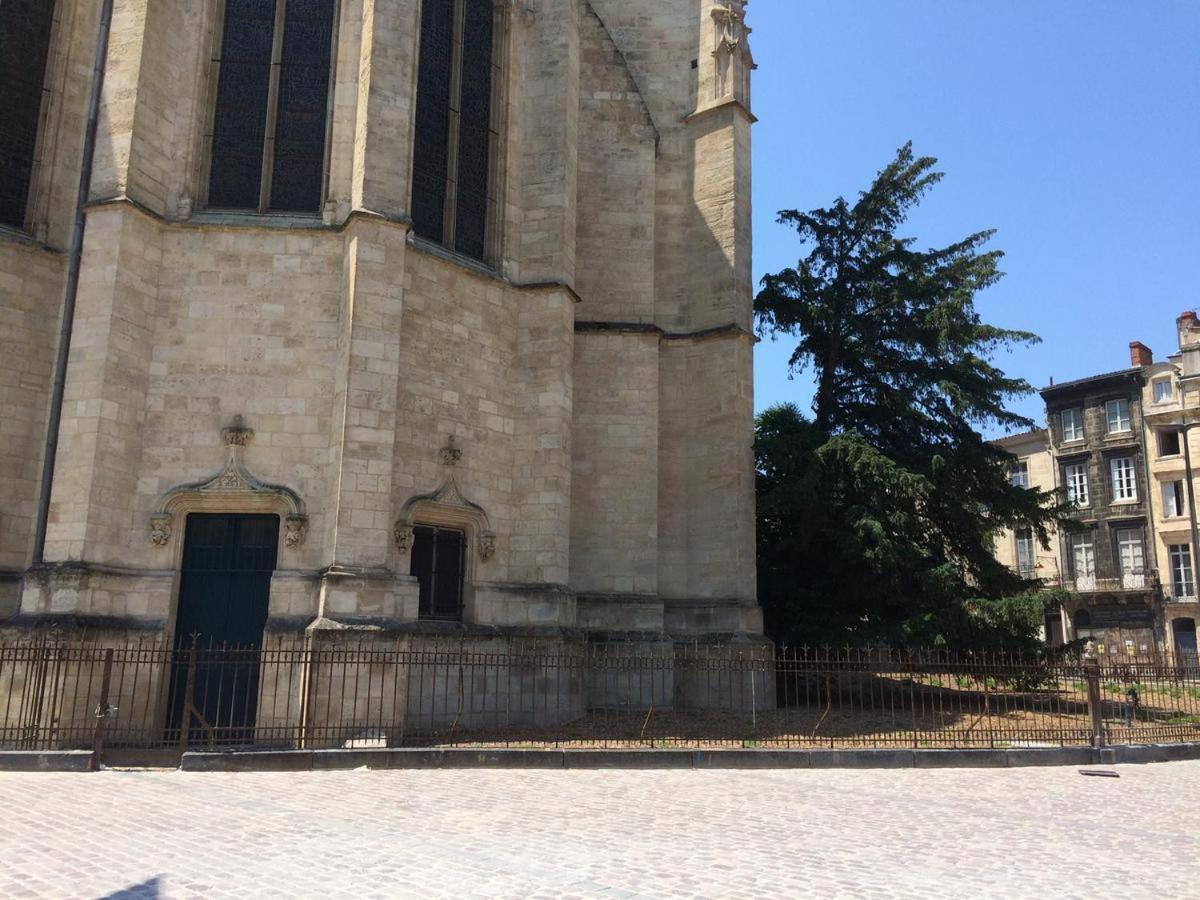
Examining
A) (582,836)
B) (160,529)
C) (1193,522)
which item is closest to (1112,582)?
(1193,522)

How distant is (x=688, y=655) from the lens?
1769 cm

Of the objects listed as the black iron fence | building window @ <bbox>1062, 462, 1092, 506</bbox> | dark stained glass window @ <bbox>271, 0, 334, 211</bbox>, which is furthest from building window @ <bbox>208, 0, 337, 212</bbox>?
building window @ <bbox>1062, 462, 1092, 506</bbox>

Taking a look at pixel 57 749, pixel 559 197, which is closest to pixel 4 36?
pixel 559 197

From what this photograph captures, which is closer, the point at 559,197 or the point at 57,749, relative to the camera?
the point at 57,749

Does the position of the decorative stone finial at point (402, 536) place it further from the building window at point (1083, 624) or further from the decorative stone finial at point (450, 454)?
the building window at point (1083, 624)

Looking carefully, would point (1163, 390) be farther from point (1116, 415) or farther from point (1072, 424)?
point (1072, 424)

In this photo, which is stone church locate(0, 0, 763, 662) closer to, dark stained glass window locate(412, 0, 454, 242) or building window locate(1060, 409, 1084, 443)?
dark stained glass window locate(412, 0, 454, 242)

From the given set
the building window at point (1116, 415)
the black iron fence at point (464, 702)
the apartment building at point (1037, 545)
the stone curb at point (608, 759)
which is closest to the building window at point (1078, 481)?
the apartment building at point (1037, 545)

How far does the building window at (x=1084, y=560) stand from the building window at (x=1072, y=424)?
446 centimetres

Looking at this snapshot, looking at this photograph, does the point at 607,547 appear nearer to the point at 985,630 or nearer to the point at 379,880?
the point at 985,630

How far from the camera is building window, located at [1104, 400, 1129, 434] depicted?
1682 inches

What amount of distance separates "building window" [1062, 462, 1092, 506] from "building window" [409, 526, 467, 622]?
3575 cm

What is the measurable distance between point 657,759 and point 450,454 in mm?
5741

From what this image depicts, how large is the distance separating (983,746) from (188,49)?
15.4 meters
